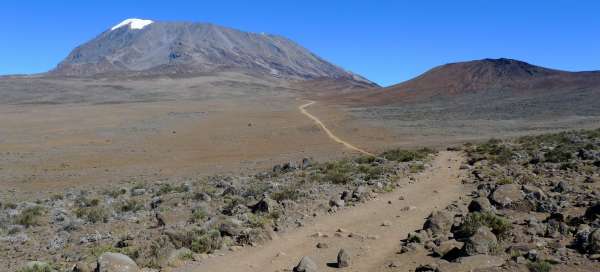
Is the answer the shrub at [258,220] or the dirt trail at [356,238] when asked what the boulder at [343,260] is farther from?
the shrub at [258,220]

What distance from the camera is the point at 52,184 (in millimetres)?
21828

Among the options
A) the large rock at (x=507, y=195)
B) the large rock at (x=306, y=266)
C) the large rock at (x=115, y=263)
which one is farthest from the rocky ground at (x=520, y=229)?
the large rock at (x=115, y=263)

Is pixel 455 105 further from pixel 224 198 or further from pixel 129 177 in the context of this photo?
pixel 224 198

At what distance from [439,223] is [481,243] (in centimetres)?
A: 185

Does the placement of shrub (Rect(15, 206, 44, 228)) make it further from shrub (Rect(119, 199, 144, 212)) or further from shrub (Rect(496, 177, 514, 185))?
shrub (Rect(496, 177, 514, 185))

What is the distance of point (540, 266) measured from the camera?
6.68m

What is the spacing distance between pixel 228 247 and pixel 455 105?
56.0 m

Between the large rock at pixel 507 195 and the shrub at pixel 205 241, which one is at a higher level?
the large rock at pixel 507 195

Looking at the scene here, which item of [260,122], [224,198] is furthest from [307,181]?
[260,122]

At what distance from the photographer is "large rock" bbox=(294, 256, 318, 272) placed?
7746mm

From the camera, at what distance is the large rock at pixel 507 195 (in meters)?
10.8

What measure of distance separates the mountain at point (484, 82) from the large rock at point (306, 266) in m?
61.4

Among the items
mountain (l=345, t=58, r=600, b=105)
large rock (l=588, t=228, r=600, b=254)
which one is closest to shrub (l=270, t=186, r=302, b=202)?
large rock (l=588, t=228, r=600, b=254)

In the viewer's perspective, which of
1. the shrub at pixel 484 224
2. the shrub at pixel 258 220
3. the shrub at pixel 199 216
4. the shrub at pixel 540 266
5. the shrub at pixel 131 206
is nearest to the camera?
the shrub at pixel 540 266
